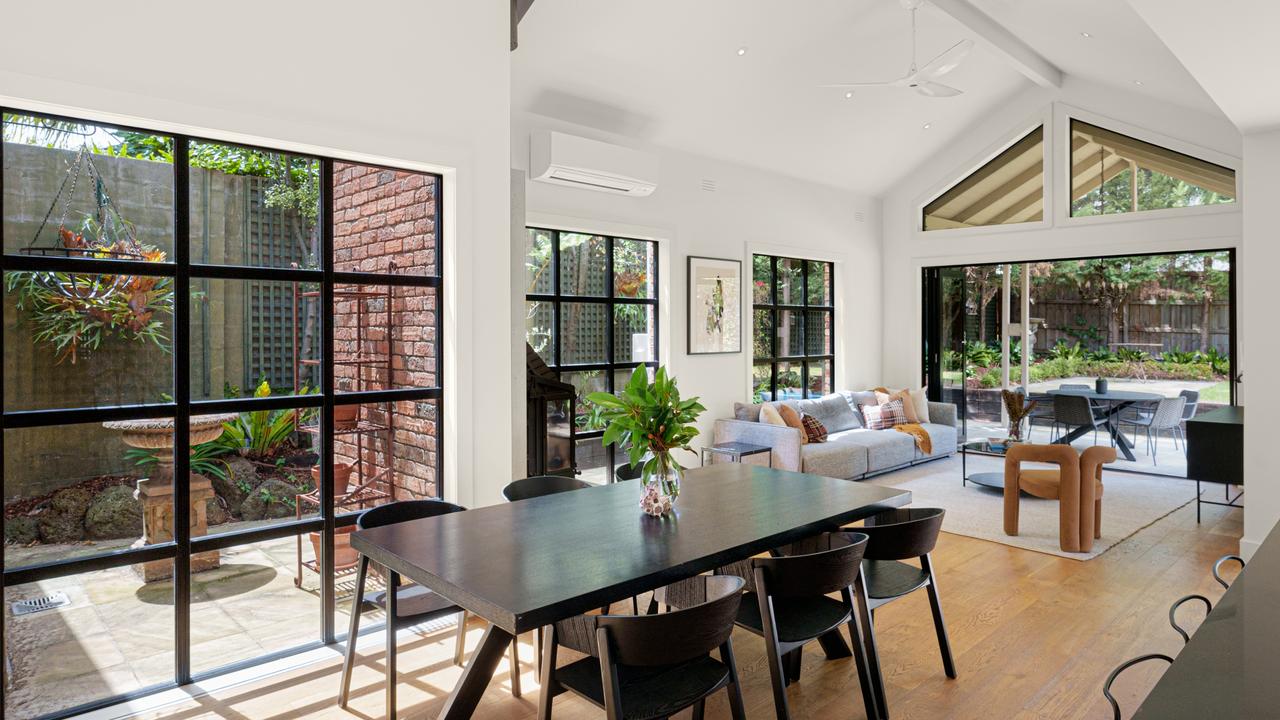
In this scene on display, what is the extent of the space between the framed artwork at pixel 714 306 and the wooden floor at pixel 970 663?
2943 millimetres

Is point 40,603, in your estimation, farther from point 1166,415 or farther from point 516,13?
point 1166,415

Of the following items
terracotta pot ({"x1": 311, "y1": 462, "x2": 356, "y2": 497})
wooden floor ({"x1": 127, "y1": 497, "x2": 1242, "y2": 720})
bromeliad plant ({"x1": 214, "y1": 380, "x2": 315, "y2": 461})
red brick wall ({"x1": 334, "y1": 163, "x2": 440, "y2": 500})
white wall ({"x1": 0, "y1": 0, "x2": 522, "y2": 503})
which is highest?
white wall ({"x1": 0, "y1": 0, "x2": 522, "y2": 503})

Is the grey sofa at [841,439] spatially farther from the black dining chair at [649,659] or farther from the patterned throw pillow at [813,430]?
the black dining chair at [649,659]

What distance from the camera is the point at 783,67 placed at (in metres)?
5.79

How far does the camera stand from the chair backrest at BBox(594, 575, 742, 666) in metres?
1.88

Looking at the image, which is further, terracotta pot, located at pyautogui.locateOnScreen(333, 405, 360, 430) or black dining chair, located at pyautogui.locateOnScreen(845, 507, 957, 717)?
terracotta pot, located at pyautogui.locateOnScreen(333, 405, 360, 430)

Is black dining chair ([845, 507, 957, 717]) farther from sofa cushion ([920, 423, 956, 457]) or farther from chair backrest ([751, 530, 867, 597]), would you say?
sofa cushion ([920, 423, 956, 457])

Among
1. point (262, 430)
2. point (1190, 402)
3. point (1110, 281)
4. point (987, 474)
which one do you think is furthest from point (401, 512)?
point (1110, 281)

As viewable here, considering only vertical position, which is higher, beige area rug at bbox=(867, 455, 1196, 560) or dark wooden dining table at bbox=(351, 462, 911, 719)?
dark wooden dining table at bbox=(351, 462, 911, 719)

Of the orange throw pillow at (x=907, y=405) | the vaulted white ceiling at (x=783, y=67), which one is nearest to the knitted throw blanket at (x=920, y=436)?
the orange throw pillow at (x=907, y=405)

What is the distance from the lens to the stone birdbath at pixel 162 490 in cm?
288

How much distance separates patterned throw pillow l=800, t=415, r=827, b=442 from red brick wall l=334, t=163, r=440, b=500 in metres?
4.03

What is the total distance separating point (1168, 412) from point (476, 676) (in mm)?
7331

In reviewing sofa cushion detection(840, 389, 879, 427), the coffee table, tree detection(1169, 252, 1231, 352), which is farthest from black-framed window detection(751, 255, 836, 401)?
tree detection(1169, 252, 1231, 352)
